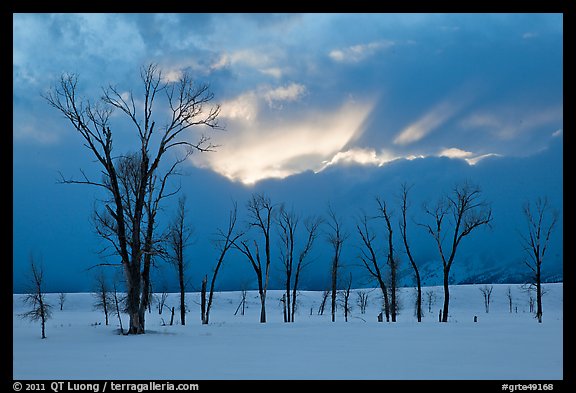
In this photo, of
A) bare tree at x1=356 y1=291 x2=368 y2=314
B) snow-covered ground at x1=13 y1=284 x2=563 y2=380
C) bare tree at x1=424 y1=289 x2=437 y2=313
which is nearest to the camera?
snow-covered ground at x1=13 y1=284 x2=563 y2=380

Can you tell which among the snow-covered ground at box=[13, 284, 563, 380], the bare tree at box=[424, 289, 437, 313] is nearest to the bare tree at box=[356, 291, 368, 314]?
the bare tree at box=[424, 289, 437, 313]

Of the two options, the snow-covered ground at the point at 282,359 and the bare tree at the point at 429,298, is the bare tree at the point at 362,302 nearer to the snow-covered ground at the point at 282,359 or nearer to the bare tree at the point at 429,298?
the bare tree at the point at 429,298

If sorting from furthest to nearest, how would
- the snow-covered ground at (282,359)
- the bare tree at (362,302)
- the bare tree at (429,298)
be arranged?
the bare tree at (429,298), the bare tree at (362,302), the snow-covered ground at (282,359)

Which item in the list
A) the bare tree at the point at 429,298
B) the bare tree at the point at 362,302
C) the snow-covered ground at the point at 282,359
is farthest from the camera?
the bare tree at the point at 429,298

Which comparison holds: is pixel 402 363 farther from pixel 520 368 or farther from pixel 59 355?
pixel 59 355

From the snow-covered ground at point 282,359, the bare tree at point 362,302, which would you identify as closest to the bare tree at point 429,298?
the bare tree at point 362,302

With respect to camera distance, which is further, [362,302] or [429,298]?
[429,298]

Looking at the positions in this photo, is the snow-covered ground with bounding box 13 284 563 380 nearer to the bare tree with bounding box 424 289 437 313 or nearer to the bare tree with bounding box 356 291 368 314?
the bare tree with bounding box 356 291 368 314

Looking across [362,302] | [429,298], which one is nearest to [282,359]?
[362,302]

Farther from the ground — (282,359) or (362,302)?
(282,359)

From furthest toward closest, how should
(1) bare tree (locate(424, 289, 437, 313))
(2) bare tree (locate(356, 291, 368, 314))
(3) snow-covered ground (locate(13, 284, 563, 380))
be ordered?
(1) bare tree (locate(424, 289, 437, 313)) < (2) bare tree (locate(356, 291, 368, 314)) < (3) snow-covered ground (locate(13, 284, 563, 380))

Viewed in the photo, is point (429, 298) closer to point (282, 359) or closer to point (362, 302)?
point (362, 302)
